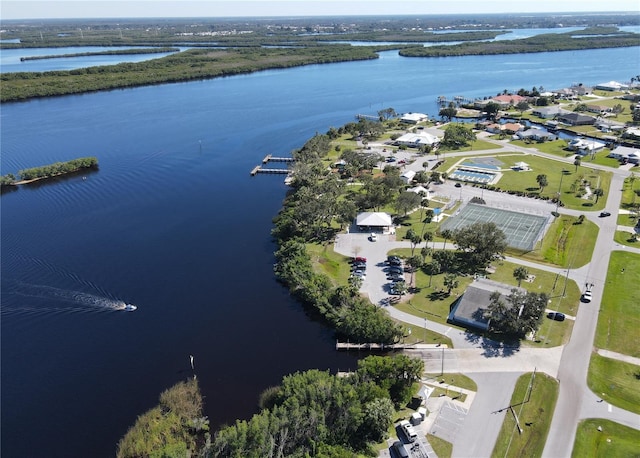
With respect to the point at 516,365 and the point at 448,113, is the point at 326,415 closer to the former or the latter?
the point at 516,365

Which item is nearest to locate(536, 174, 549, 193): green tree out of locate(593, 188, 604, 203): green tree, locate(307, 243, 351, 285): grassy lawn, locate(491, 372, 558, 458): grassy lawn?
locate(593, 188, 604, 203): green tree

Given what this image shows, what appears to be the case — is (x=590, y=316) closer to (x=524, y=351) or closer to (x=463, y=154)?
(x=524, y=351)

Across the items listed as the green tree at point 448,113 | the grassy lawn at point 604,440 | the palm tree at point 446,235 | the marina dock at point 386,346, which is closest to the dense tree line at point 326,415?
the marina dock at point 386,346

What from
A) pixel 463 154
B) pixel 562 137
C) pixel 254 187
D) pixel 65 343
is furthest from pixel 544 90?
pixel 65 343

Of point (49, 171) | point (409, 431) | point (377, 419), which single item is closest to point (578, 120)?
point (409, 431)

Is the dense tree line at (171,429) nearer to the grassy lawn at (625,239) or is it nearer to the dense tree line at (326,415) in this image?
the dense tree line at (326,415)
